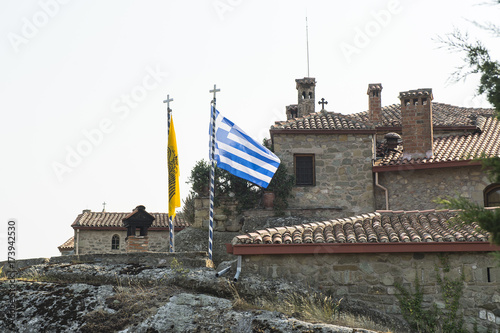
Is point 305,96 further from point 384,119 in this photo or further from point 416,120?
point 416,120

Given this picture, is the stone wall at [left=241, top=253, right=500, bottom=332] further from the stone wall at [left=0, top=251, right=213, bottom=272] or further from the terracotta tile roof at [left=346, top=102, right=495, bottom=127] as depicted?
the terracotta tile roof at [left=346, top=102, right=495, bottom=127]

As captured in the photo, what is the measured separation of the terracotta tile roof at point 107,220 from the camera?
27.7 meters

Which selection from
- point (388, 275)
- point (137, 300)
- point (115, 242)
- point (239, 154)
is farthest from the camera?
point (115, 242)

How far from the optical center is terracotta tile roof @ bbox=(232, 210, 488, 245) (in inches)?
461

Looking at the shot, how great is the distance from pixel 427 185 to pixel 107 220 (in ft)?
49.8

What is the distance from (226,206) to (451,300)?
8981 millimetres

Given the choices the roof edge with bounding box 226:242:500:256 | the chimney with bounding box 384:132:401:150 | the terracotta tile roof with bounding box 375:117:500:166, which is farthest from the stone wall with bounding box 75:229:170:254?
the roof edge with bounding box 226:242:500:256

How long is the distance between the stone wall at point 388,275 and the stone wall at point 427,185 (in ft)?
21.7

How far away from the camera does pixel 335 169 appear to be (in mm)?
19281

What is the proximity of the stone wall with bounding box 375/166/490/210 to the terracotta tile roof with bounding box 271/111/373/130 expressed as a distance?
173 cm

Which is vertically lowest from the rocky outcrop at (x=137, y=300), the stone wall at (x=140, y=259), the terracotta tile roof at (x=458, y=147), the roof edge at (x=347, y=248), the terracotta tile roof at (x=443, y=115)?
the rocky outcrop at (x=137, y=300)

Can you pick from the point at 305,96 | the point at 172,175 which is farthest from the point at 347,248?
the point at 305,96

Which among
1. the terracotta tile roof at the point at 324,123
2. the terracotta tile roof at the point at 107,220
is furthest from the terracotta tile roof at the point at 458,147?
the terracotta tile roof at the point at 107,220

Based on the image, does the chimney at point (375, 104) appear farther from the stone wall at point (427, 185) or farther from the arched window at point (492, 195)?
the arched window at point (492, 195)
